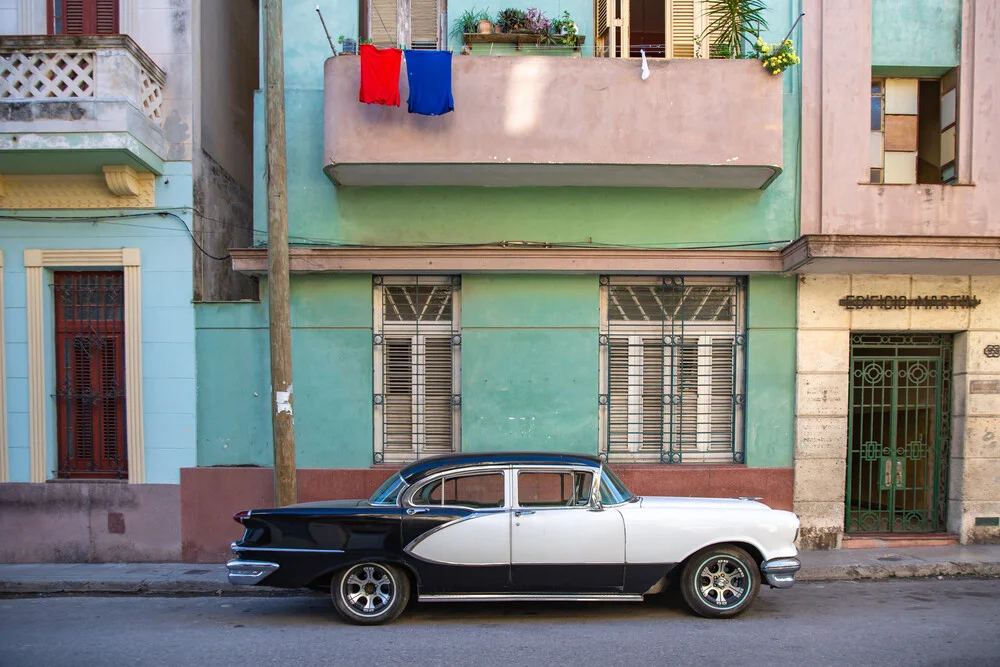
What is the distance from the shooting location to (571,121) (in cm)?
877

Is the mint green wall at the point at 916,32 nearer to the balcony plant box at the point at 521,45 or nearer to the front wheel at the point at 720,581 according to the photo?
the balcony plant box at the point at 521,45

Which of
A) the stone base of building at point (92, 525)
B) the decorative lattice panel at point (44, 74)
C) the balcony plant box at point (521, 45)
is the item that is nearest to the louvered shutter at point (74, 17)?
the decorative lattice panel at point (44, 74)

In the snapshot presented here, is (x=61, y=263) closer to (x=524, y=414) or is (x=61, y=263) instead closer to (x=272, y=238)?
(x=272, y=238)

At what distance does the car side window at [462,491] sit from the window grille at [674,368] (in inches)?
128

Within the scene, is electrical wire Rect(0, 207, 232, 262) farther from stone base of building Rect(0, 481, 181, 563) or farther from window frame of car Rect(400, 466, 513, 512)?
window frame of car Rect(400, 466, 513, 512)

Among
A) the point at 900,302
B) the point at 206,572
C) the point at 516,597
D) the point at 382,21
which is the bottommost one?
the point at 206,572

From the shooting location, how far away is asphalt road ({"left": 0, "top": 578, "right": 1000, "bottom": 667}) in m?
5.60

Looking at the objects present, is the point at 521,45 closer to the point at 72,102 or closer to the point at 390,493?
the point at 72,102

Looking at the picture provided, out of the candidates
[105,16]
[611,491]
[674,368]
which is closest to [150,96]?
[105,16]

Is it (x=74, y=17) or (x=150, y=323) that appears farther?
(x=74, y=17)

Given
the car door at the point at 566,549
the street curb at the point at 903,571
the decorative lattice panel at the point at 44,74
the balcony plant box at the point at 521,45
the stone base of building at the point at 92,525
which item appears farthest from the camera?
the balcony plant box at the point at 521,45

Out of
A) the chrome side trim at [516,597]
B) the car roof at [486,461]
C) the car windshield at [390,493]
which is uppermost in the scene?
the car roof at [486,461]

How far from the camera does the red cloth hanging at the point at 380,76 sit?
8531 millimetres

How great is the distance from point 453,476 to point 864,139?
6.67m
